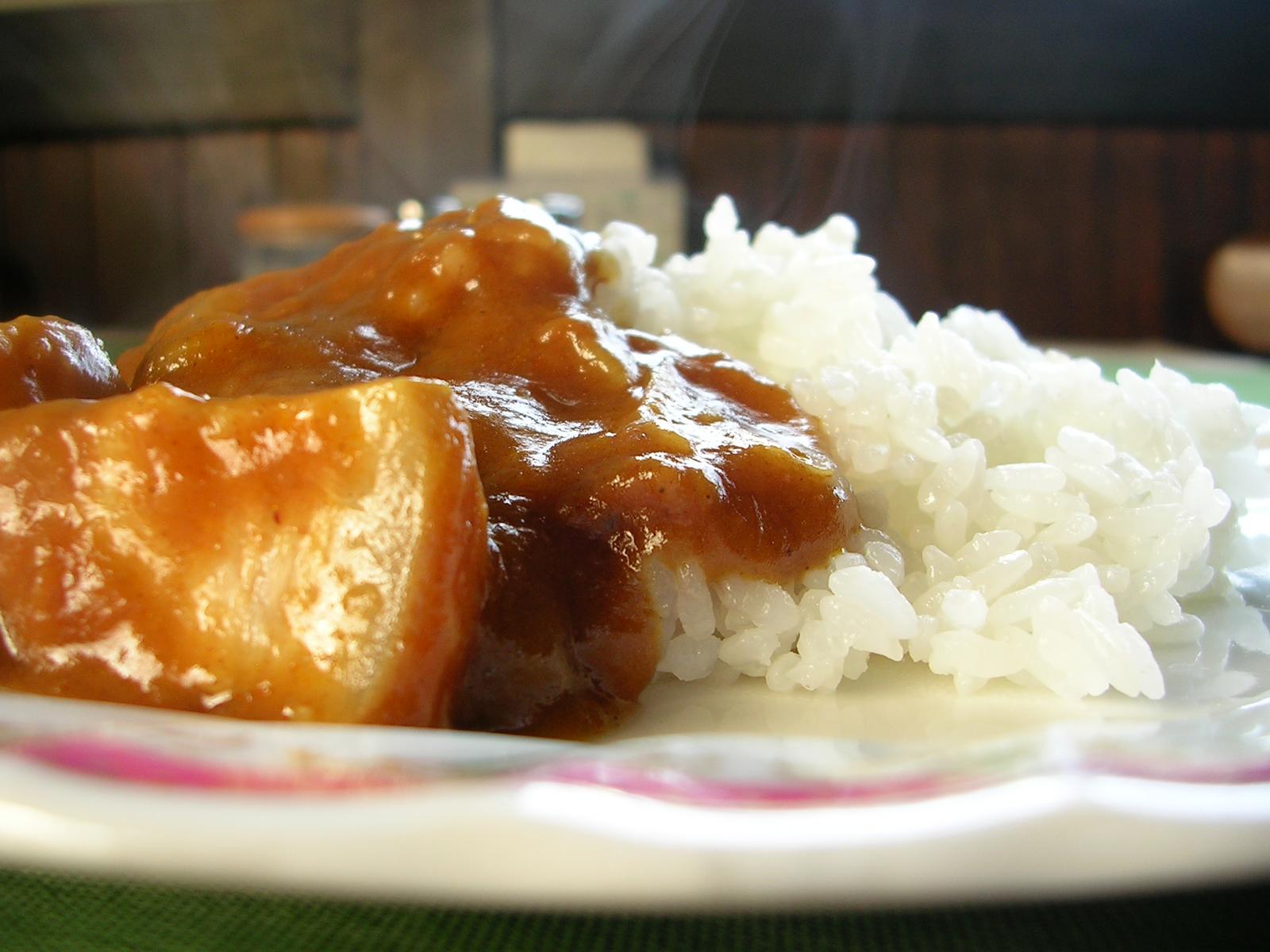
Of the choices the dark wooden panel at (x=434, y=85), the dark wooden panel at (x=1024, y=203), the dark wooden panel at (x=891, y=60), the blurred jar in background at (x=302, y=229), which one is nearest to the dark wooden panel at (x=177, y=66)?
the dark wooden panel at (x=434, y=85)

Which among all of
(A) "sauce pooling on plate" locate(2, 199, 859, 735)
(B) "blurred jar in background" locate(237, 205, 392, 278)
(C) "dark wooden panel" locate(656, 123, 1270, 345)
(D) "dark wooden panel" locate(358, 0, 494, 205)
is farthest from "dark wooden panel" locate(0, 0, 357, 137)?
(A) "sauce pooling on plate" locate(2, 199, 859, 735)

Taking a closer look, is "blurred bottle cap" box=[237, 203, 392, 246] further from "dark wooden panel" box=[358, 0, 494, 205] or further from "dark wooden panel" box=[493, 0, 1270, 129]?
"dark wooden panel" box=[493, 0, 1270, 129]

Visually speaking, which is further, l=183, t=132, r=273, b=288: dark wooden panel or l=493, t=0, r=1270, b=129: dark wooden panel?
l=183, t=132, r=273, b=288: dark wooden panel

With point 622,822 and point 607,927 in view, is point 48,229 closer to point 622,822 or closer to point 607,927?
point 607,927

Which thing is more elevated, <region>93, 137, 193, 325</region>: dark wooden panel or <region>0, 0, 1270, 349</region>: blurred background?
<region>0, 0, 1270, 349</region>: blurred background

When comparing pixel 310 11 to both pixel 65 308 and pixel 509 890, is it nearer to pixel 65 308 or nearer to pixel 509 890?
pixel 65 308

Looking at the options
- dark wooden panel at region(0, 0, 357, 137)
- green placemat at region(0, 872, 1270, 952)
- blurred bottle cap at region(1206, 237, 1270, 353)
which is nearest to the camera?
green placemat at region(0, 872, 1270, 952)

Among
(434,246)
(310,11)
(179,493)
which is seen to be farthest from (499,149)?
(179,493)
